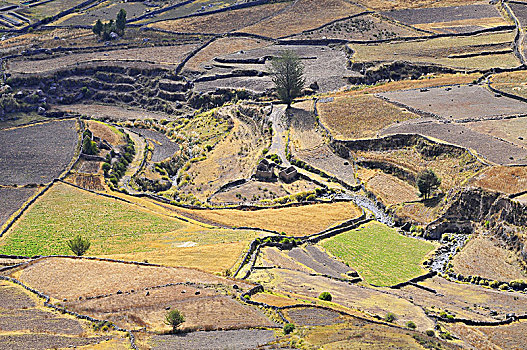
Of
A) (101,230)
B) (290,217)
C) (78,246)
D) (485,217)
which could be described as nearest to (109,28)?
(101,230)

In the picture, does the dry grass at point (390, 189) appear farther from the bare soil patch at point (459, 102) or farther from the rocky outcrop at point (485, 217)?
the bare soil patch at point (459, 102)

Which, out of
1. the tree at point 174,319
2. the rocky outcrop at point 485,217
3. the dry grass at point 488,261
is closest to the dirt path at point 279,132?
the rocky outcrop at point 485,217

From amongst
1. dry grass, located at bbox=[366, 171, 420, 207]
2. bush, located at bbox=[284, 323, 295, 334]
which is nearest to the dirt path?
dry grass, located at bbox=[366, 171, 420, 207]

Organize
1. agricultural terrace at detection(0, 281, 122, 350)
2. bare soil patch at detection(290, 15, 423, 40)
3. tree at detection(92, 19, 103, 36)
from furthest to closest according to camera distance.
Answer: tree at detection(92, 19, 103, 36) < bare soil patch at detection(290, 15, 423, 40) < agricultural terrace at detection(0, 281, 122, 350)

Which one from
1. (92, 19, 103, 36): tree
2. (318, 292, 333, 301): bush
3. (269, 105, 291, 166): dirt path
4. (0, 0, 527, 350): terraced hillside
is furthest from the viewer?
(92, 19, 103, 36): tree

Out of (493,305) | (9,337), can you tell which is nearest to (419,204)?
(493,305)

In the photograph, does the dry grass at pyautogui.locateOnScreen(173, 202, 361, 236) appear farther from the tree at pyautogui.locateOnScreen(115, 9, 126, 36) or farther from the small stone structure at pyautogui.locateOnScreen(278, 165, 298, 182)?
the tree at pyautogui.locateOnScreen(115, 9, 126, 36)

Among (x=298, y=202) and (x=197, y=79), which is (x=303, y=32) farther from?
(x=298, y=202)

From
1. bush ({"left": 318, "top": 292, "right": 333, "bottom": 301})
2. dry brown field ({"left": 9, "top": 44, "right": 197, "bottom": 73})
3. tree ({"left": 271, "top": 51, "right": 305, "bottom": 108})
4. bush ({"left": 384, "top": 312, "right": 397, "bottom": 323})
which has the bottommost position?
bush ({"left": 384, "top": 312, "right": 397, "bottom": 323})
